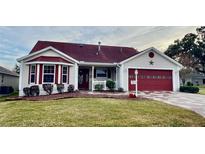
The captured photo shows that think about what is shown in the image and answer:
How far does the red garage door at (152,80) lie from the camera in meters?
14.7

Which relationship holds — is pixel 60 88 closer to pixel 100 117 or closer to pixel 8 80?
pixel 100 117

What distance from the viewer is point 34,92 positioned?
452 inches

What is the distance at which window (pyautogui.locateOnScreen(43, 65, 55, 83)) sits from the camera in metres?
12.2

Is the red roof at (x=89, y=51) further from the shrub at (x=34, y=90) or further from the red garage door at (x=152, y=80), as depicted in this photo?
the shrub at (x=34, y=90)

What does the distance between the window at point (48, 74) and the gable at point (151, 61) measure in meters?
6.03

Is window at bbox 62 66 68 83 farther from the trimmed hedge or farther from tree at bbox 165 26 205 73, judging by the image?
tree at bbox 165 26 205 73

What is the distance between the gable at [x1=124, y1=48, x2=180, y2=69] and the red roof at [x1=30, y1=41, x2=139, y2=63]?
150cm

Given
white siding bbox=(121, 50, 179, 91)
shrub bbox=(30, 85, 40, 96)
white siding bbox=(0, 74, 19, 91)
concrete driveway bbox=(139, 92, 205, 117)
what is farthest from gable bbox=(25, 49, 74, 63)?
white siding bbox=(0, 74, 19, 91)

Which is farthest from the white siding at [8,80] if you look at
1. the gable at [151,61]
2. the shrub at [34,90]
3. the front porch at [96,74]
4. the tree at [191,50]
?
the tree at [191,50]

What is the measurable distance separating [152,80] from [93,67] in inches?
205
